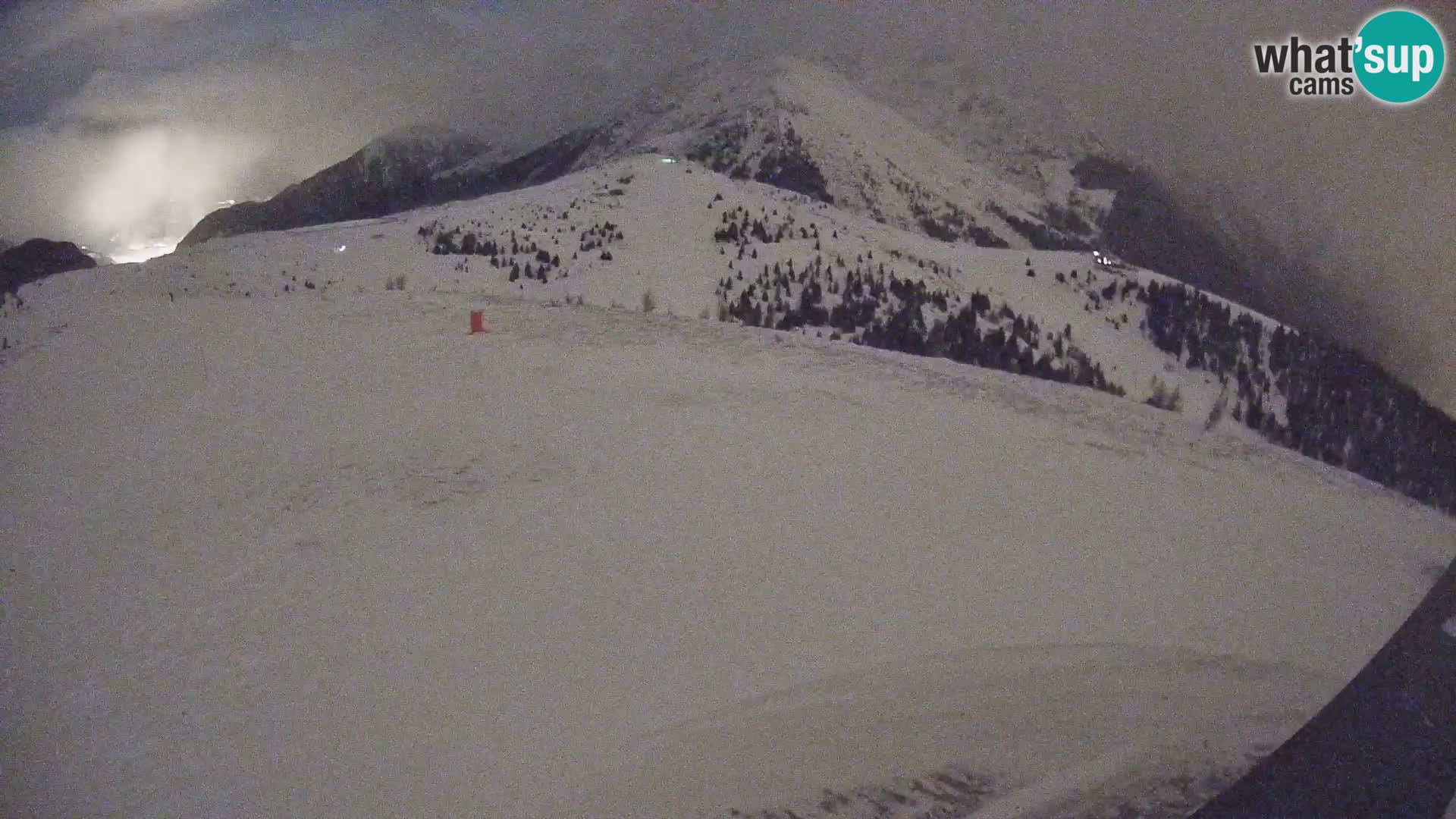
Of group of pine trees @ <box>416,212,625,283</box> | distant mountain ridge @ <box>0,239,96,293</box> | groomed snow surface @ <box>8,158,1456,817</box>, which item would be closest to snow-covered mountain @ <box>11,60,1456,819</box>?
groomed snow surface @ <box>8,158,1456,817</box>

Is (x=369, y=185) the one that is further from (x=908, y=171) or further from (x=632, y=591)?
(x=908, y=171)

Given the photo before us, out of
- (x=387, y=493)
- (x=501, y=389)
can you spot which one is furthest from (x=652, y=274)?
(x=387, y=493)

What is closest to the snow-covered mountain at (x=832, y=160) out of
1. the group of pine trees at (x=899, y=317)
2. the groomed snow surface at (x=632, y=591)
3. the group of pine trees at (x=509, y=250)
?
the group of pine trees at (x=899, y=317)

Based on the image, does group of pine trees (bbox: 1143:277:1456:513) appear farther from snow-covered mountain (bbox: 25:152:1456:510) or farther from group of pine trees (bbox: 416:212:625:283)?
group of pine trees (bbox: 416:212:625:283)

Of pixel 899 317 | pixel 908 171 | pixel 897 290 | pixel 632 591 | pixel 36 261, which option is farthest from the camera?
pixel 908 171

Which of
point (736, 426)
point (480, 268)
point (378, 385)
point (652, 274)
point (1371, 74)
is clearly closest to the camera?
point (1371, 74)

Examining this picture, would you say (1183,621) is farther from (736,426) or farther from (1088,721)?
(736,426)

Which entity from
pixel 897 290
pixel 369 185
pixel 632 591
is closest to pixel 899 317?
pixel 897 290

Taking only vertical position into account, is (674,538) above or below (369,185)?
below
